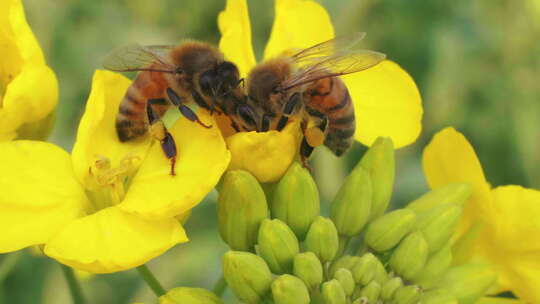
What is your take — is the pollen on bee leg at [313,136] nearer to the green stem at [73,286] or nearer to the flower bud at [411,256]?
the flower bud at [411,256]

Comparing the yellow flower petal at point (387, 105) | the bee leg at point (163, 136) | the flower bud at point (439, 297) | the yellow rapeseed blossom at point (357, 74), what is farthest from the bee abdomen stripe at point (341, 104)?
the flower bud at point (439, 297)

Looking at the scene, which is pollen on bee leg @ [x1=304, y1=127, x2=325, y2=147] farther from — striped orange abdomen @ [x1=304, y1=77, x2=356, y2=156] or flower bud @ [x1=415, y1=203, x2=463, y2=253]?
flower bud @ [x1=415, y1=203, x2=463, y2=253]

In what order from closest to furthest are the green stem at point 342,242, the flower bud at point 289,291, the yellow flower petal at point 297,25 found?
1. the flower bud at point 289,291
2. the green stem at point 342,242
3. the yellow flower petal at point 297,25

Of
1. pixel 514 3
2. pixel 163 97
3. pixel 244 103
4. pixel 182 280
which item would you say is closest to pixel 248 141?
pixel 244 103

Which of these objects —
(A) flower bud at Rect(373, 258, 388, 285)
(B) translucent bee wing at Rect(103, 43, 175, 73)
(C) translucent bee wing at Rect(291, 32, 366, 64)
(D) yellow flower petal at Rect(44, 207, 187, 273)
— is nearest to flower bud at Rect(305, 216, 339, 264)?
(A) flower bud at Rect(373, 258, 388, 285)

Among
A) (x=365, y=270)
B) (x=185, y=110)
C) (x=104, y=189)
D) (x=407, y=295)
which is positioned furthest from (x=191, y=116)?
(x=407, y=295)

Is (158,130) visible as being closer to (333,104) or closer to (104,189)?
(104,189)
